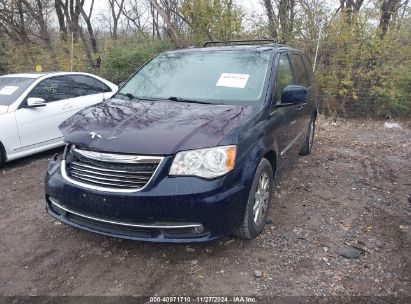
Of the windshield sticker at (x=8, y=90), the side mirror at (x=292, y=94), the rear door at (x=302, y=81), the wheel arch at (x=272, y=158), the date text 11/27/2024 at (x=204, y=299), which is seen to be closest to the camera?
the date text 11/27/2024 at (x=204, y=299)

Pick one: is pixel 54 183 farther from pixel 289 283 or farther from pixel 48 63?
pixel 48 63

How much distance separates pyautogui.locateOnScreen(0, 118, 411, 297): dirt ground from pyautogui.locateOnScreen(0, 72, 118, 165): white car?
3.46ft

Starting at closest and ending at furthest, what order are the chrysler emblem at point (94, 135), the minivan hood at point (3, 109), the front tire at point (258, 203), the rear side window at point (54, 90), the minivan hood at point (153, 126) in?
the minivan hood at point (153, 126), the chrysler emblem at point (94, 135), the front tire at point (258, 203), the minivan hood at point (3, 109), the rear side window at point (54, 90)

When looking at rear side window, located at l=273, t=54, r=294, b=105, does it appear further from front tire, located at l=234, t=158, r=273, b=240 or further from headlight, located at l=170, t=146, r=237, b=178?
headlight, located at l=170, t=146, r=237, b=178

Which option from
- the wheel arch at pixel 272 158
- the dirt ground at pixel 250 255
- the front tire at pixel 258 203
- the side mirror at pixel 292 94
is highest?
the side mirror at pixel 292 94

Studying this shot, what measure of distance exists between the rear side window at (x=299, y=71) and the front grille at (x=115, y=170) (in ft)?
9.09

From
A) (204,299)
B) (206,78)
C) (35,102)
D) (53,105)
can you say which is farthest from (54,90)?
(204,299)

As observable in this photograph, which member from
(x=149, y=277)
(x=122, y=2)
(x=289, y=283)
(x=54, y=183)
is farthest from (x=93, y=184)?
(x=122, y=2)

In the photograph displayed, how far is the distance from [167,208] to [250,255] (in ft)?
3.27

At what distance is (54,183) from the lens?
10.5 ft

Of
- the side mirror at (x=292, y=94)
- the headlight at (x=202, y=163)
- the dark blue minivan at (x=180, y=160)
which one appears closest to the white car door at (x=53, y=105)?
the dark blue minivan at (x=180, y=160)

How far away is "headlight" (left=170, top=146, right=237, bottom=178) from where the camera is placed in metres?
2.82

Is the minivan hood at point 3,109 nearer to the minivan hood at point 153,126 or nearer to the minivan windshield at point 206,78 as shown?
the minivan windshield at point 206,78

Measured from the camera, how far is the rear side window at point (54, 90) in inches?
239
